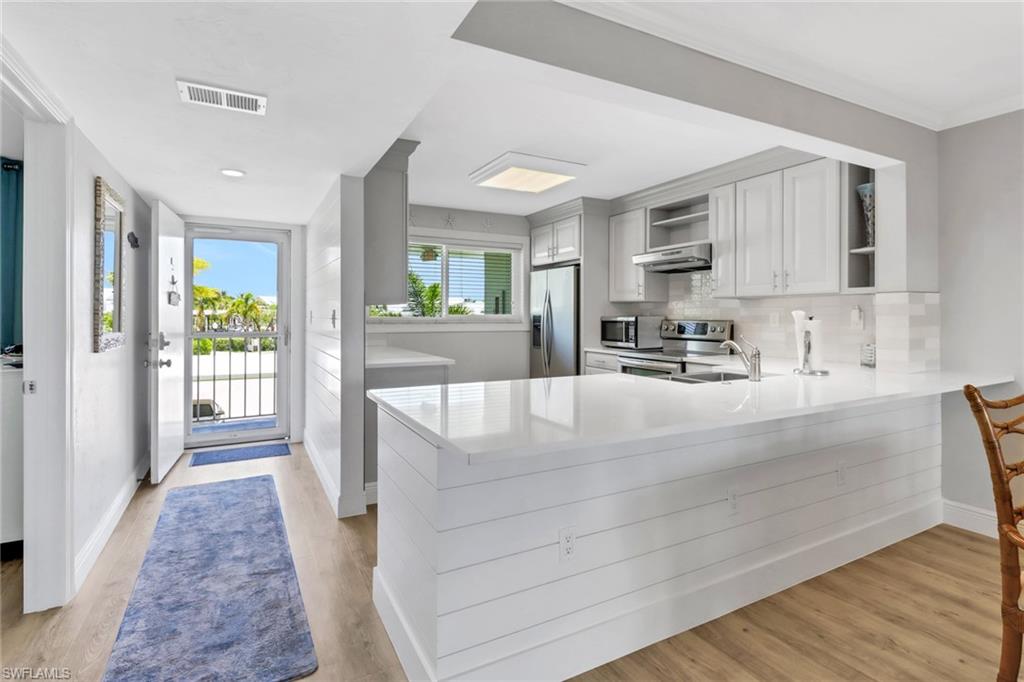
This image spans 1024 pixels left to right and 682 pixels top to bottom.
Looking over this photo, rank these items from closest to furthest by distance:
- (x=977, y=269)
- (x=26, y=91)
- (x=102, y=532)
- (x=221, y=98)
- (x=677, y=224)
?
(x=26, y=91), (x=221, y=98), (x=102, y=532), (x=977, y=269), (x=677, y=224)

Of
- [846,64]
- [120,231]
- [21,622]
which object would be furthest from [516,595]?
[120,231]

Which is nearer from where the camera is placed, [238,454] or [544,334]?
[238,454]

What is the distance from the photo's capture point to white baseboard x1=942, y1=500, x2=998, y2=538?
2926mm

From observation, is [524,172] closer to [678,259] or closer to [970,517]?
[678,259]

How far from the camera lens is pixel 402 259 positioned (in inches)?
137

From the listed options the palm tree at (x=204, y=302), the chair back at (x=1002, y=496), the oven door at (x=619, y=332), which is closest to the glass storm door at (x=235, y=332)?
the palm tree at (x=204, y=302)

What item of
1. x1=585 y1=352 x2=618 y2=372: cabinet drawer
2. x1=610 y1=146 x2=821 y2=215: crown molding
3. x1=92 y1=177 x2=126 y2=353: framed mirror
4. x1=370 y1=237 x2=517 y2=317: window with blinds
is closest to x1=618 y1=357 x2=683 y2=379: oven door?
x1=585 y1=352 x2=618 y2=372: cabinet drawer

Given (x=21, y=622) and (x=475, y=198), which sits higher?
(x=475, y=198)

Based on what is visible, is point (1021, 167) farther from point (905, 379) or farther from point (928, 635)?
point (928, 635)

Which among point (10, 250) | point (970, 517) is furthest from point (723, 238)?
point (10, 250)

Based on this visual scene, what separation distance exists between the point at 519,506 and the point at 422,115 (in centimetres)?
220

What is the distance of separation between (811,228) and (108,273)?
4194 millimetres

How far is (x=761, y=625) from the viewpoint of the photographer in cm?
209

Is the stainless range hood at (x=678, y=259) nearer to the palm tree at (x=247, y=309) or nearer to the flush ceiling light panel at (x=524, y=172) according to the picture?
the flush ceiling light panel at (x=524, y=172)
